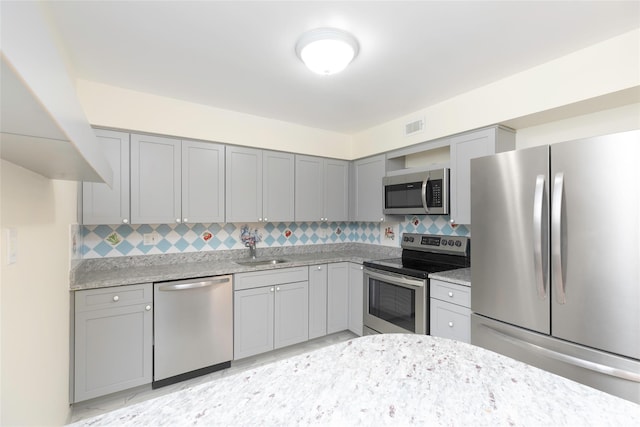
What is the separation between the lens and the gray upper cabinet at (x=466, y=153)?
7.80 feet

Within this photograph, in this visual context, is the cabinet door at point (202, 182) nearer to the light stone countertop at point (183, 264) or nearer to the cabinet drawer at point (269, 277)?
the light stone countertop at point (183, 264)

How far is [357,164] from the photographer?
3.79 metres

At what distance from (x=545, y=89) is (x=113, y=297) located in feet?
11.1

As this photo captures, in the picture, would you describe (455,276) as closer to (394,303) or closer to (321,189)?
(394,303)

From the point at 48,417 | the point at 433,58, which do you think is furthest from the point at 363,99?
the point at 48,417

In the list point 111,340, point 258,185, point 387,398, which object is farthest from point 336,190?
point 387,398

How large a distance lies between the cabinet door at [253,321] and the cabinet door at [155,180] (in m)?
0.97

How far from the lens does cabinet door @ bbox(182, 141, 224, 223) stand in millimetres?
2746

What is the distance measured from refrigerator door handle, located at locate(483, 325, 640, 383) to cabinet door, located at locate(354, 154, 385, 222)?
1.82 m

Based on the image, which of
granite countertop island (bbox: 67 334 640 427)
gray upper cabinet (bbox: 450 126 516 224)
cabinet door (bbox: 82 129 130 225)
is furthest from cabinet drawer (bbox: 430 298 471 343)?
cabinet door (bbox: 82 129 130 225)

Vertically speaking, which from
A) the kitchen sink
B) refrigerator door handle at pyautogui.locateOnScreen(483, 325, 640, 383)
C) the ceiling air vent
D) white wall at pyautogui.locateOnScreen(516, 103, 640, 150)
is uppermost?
the ceiling air vent

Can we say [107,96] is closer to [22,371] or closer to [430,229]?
[22,371]

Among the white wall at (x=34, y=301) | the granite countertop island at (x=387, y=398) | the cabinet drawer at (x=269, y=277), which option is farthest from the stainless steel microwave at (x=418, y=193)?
the white wall at (x=34, y=301)

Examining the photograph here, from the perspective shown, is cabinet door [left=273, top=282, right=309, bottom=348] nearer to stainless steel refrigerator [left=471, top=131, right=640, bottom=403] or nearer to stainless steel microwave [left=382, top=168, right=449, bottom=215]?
stainless steel microwave [left=382, top=168, right=449, bottom=215]
